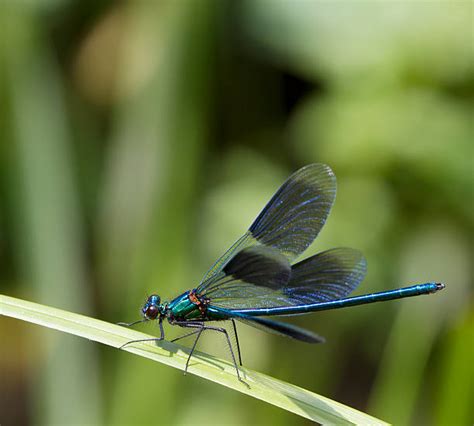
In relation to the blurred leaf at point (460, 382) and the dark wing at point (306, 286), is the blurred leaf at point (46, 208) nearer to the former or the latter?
the dark wing at point (306, 286)

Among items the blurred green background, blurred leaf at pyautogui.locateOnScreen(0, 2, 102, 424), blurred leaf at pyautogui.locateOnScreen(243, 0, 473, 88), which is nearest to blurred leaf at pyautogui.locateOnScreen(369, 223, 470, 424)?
the blurred green background

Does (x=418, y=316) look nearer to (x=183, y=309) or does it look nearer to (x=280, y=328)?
(x=280, y=328)

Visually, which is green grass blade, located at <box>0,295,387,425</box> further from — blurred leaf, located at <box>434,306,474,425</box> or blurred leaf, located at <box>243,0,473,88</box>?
blurred leaf, located at <box>243,0,473,88</box>

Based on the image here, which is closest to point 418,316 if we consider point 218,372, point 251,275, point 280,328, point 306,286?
point 306,286

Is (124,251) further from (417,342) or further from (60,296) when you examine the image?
(417,342)

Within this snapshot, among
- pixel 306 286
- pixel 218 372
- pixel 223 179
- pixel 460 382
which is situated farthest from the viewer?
pixel 223 179

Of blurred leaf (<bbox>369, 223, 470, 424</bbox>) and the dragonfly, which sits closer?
the dragonfly

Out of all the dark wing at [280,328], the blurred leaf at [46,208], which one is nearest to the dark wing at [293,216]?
the dark wing at [280,328]
